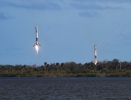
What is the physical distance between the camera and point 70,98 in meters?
74.2

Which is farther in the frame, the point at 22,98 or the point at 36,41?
the point at 36,41

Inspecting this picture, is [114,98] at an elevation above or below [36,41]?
below

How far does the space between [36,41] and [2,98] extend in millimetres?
11128

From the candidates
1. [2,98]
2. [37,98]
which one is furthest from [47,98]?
[2,98]

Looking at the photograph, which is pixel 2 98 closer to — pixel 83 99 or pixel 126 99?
pixel 83 99

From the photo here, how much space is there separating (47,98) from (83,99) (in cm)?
586

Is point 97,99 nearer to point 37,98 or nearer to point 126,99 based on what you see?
point 126,99

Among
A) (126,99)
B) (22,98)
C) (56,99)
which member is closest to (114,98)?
(126,99)

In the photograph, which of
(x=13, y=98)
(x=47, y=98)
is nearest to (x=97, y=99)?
(x=47, y=98)

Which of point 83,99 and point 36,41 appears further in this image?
point 36,41

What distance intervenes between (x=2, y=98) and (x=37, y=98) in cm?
551

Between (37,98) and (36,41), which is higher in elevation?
(36,41)

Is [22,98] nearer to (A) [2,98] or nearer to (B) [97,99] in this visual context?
(A) [2,98]

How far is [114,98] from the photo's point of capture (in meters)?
74.1
